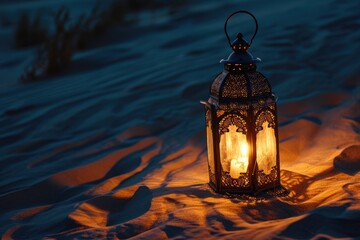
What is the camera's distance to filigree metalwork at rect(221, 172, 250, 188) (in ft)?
9.70

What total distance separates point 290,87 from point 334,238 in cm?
244

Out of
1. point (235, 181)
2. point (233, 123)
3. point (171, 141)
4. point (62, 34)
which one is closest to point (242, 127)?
point (233, 123)

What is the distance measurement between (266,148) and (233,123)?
218mm

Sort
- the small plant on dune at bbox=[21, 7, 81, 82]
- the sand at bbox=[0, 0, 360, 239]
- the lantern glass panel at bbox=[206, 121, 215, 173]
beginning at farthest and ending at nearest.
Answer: the small plant on dune at bbox=[21, 7, 81, 82]
the lantern glass panel at bbox=[206, 121, 215, 173]
the sand at bbox=[0, 0, 360, 239]

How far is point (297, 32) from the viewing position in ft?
20.0

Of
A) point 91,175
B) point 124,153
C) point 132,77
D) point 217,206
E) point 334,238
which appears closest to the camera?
point 334,238

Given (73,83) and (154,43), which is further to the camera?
(154,43)

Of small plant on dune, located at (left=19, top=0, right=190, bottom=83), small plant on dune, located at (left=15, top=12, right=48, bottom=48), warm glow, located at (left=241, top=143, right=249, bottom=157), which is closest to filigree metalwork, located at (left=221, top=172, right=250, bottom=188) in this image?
warm glow, located at (left=241, top=143, right=249, bottom=157)

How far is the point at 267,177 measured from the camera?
2.98 metres

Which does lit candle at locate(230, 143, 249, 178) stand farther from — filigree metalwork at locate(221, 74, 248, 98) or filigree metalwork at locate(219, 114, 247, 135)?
filigree metalwork at locate(221, 74, 248, 98)

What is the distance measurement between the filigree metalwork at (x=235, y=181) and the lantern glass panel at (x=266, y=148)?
0.09 m

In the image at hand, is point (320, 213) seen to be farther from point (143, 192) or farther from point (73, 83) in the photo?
point (73, 83)

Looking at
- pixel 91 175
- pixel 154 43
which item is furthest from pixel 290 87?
pixel 154 43

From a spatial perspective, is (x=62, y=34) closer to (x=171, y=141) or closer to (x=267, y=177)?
(x=171, y=141)
